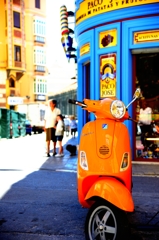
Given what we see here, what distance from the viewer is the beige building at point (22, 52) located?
109 ft

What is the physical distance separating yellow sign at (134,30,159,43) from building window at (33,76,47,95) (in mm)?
33281

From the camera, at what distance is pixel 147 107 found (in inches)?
384

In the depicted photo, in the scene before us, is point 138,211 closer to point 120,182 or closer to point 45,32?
point 120,182

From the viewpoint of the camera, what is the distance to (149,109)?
971cm

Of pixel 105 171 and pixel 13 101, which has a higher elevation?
pixel 13 101

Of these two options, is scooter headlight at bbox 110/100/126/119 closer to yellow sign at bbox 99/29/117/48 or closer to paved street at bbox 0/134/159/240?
paved street at bbox 0/134/159/240

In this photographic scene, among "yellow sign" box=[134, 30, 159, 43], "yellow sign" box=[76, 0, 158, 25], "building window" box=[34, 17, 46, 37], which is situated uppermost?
"building window" box=[34, 17, 46, 37]

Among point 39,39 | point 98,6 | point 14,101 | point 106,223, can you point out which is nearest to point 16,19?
point 39,39

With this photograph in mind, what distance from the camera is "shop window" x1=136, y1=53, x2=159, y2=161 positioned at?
952 centimetres

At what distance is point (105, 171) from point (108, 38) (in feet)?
23.6

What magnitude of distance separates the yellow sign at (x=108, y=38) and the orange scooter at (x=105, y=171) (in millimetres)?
6623

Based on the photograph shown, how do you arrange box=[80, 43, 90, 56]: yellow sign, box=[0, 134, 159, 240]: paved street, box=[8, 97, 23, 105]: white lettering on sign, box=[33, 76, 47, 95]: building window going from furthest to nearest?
box=[33, 76, 47, 95]: building window → box=[8, 97, 23, 105]: white lettering on sign → box=[80, 43, 90, 56]: yellow sign → box=[0, 134, 159, 240]: paved street

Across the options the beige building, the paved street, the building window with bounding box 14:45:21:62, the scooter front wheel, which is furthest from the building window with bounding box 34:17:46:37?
the scooter front wheel

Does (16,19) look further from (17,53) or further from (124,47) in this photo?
(124,47)
